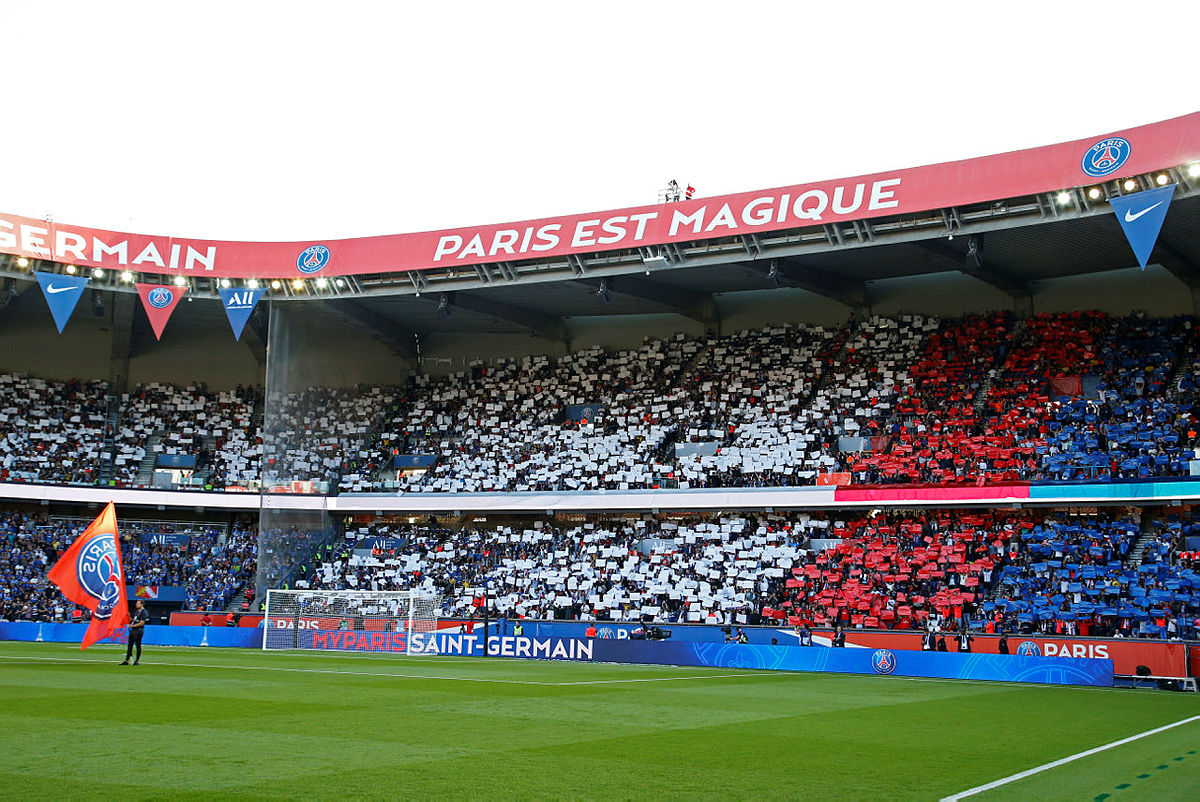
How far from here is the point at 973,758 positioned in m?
12.2

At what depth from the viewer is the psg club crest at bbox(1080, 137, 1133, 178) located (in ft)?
101

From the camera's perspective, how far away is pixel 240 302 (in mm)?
43719

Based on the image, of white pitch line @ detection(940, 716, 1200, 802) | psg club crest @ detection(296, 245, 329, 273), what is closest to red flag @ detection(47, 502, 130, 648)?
psg club crest @ detection(296, 245, 329, 273)

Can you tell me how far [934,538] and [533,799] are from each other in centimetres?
3093

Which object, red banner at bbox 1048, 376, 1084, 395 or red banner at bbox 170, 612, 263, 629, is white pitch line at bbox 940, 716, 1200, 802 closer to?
red banner at bbox 1048, 376, 1084, 395

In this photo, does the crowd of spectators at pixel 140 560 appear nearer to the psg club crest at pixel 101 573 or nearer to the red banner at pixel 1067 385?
the psg club crest at pixel 101 573

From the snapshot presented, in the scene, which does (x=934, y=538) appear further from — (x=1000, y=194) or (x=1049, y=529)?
(x=1000, y=194)

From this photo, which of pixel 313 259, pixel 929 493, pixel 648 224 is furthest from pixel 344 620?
pixel 929 493

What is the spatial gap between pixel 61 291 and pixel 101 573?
2057 cm

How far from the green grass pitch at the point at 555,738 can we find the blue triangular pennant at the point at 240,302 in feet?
70.7

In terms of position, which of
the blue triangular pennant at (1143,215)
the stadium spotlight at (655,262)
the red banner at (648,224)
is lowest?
the blue triangular pennant at (1143,215)

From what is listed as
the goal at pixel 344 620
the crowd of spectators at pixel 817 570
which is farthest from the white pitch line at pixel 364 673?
the goal at pixel 344 620

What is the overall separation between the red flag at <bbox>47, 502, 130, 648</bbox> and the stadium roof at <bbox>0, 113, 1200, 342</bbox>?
757 inches

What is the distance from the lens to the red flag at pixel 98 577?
84.5 feet
